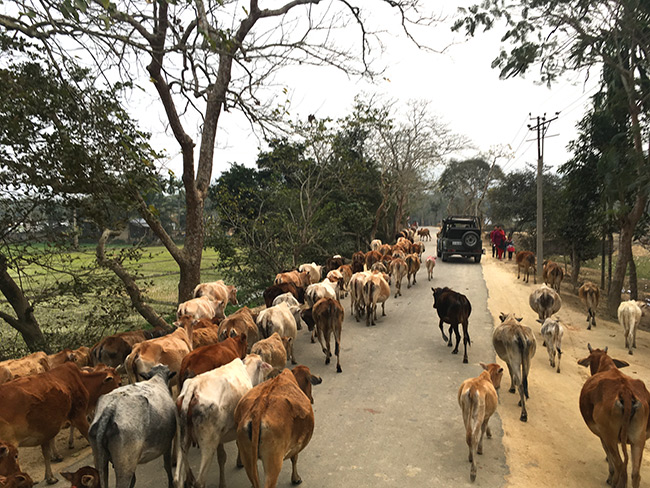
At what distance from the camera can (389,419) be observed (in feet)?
19.2

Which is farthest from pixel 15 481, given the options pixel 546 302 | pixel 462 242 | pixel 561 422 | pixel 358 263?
pixel 462 242

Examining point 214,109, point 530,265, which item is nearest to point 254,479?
point 214,109

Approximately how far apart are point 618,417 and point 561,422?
77.0 inches

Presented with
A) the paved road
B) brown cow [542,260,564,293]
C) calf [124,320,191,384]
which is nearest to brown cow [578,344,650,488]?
the paved road

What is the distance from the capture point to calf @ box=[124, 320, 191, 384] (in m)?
5.41

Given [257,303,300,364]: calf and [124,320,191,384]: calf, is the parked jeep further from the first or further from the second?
[124,320,191,384]: calf

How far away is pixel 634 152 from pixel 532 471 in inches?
433

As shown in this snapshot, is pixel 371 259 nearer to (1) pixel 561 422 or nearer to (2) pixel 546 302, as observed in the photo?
(2) pixel 546 302

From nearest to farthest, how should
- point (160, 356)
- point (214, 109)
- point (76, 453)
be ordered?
point (76, 453)
point (160, 356)
point (214, 109)

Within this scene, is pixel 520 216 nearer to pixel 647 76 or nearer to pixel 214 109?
pixel 647 76

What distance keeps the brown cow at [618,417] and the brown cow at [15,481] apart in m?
5.64

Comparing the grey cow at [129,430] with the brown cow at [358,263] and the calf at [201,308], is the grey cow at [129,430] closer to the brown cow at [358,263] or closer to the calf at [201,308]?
the calf at [201,308]

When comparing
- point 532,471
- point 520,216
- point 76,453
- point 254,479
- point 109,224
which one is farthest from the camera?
point 520,216

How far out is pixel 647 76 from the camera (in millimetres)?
12836
